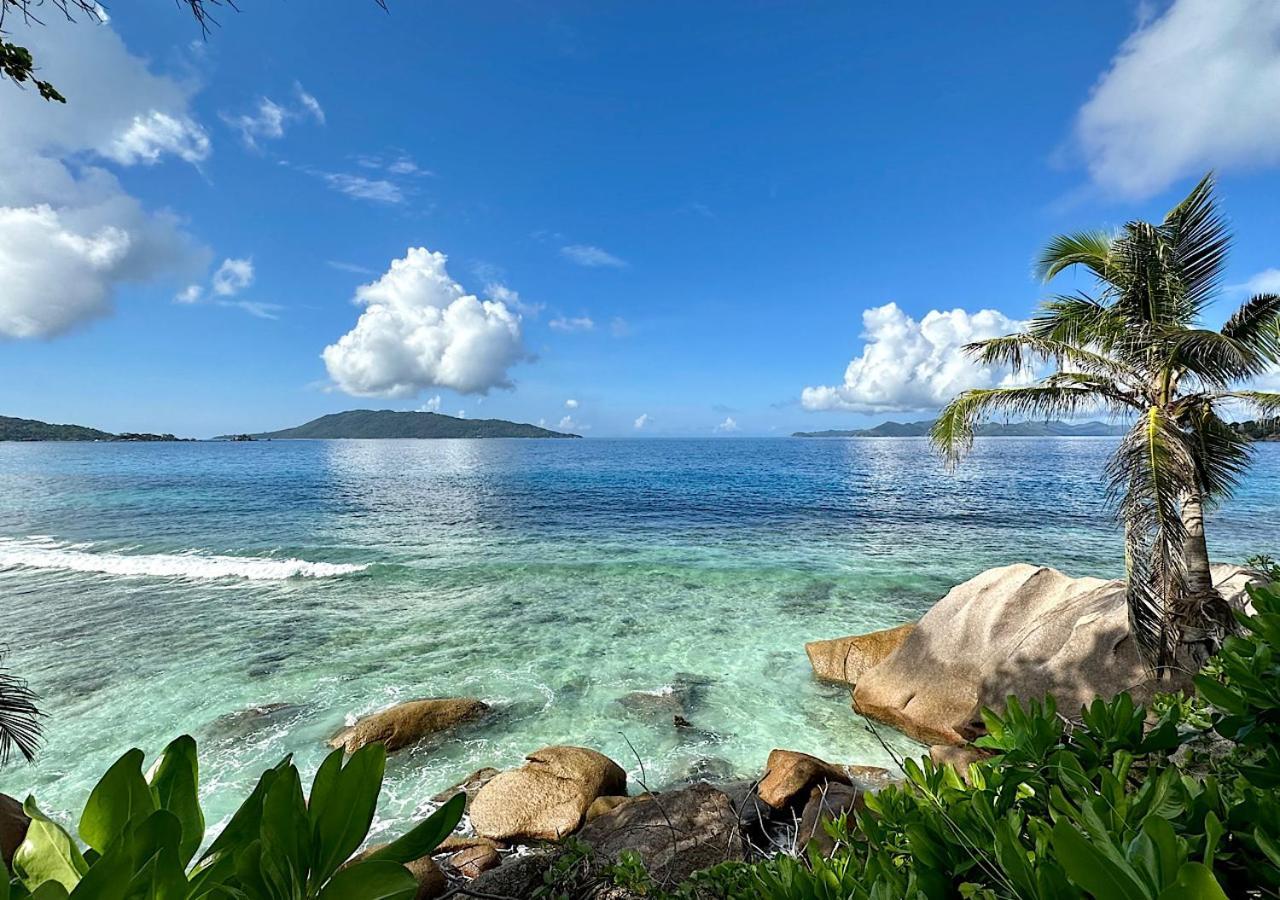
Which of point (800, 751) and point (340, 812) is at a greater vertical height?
point (340, 812)

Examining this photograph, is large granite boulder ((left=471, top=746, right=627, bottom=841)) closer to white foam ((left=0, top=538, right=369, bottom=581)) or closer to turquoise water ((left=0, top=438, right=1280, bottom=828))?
turquoise water ((left=0, top=438, right=1280, bottom=828))

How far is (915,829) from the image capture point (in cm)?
162

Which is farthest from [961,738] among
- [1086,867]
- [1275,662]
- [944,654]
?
[1086,867]

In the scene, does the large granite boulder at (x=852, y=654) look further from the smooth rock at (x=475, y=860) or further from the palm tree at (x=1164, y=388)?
the smooth rock at (x=475, y=860)

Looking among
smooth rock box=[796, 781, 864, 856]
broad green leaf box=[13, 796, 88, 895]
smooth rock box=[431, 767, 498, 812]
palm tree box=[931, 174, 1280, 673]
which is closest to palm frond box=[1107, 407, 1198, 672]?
palm tree box=[931, 174, 1280, 673]

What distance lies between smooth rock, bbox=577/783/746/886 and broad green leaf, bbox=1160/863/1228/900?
16.3 ft

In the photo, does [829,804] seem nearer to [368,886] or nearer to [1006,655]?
[1006,655]

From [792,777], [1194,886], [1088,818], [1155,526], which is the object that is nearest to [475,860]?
[792,777]

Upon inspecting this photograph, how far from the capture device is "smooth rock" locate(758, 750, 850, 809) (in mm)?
7066

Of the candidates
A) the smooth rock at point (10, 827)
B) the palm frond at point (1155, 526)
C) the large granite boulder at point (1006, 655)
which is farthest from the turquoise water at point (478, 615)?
the palm frond at point (1155, 526)

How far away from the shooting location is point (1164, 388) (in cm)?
789

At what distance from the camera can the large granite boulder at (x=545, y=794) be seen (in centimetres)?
686

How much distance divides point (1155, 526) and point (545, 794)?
8.82 metres

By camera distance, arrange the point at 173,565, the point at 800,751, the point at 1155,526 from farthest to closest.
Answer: the point at 173,565 < the point at 800,751 < the point at 1155,526
